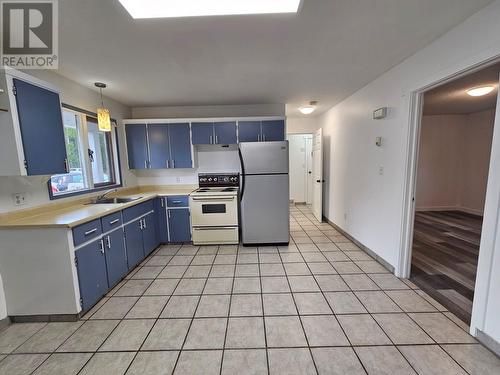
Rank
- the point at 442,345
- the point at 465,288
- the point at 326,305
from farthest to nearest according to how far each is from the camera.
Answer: the point at 465,288, the point at 326,305, the point at 442,345

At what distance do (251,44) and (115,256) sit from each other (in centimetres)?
264

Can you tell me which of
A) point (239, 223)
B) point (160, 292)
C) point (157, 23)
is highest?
point (157, 23)

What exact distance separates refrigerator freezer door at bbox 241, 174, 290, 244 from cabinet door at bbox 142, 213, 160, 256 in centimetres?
142

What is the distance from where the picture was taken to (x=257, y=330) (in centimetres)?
178

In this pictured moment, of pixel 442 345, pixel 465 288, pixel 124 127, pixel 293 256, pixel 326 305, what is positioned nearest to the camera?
pixel 442 345

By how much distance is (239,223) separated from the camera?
386 cm

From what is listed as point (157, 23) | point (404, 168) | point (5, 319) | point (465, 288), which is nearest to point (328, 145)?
point (404, 168)

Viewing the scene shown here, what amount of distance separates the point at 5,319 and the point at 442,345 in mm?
3582

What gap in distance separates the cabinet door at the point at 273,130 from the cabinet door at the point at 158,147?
1.71 meters

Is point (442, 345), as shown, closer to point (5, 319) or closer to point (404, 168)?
point (404, 168)

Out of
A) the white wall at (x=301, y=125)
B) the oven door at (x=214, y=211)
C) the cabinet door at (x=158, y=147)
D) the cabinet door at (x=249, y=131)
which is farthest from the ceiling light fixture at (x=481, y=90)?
the cabinet door at (x=158, y=147)

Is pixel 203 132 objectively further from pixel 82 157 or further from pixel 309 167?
pixel 309 167

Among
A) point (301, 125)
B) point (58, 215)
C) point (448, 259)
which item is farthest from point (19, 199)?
point (301, 125)

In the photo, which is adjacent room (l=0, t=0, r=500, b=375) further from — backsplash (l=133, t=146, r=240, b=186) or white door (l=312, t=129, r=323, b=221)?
white door (l=312, t=129, r=323, b=221)
